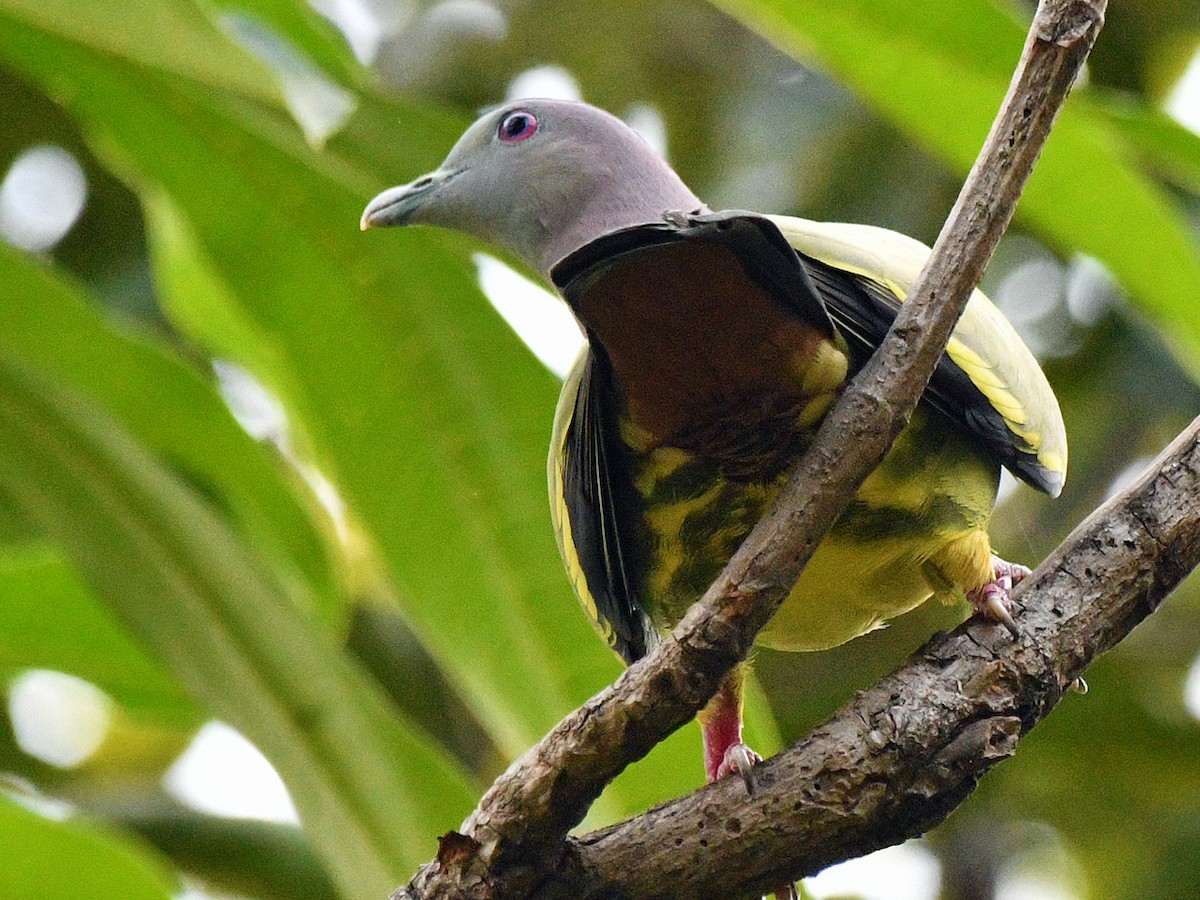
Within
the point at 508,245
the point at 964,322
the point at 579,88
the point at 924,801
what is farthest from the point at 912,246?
the point at 579,88

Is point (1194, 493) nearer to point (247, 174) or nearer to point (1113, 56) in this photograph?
point (247, 174)

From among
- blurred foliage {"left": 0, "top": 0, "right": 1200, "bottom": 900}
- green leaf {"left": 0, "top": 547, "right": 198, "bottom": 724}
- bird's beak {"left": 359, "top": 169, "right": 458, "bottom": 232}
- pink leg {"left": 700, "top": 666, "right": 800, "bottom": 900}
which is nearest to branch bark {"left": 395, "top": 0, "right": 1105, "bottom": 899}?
pink leg {"left": 700, "top": 666, "right": 800, "bottom": 900}

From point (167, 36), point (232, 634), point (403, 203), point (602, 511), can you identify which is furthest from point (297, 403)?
point (602, 511)

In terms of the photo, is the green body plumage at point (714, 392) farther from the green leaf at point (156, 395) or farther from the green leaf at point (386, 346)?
the green leaf at point (156, 395)

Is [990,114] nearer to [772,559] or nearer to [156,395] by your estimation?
[772,559]

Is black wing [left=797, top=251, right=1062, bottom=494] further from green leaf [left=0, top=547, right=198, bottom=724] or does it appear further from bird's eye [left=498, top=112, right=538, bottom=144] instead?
green leaf [left=0, top=547, right=198, bottom=724]

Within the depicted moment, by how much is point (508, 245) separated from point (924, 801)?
92cm

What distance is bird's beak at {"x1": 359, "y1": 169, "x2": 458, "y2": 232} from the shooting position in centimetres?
206

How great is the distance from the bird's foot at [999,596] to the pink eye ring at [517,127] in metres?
0.79

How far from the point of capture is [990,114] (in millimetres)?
2281

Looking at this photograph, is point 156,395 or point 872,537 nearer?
point 872,537

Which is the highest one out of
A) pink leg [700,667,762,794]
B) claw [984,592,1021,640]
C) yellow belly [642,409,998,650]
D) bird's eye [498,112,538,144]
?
bird's eye [498,112,538,144]

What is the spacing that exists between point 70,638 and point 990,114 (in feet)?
6.25

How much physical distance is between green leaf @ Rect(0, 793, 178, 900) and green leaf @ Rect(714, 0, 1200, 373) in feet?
4.95
